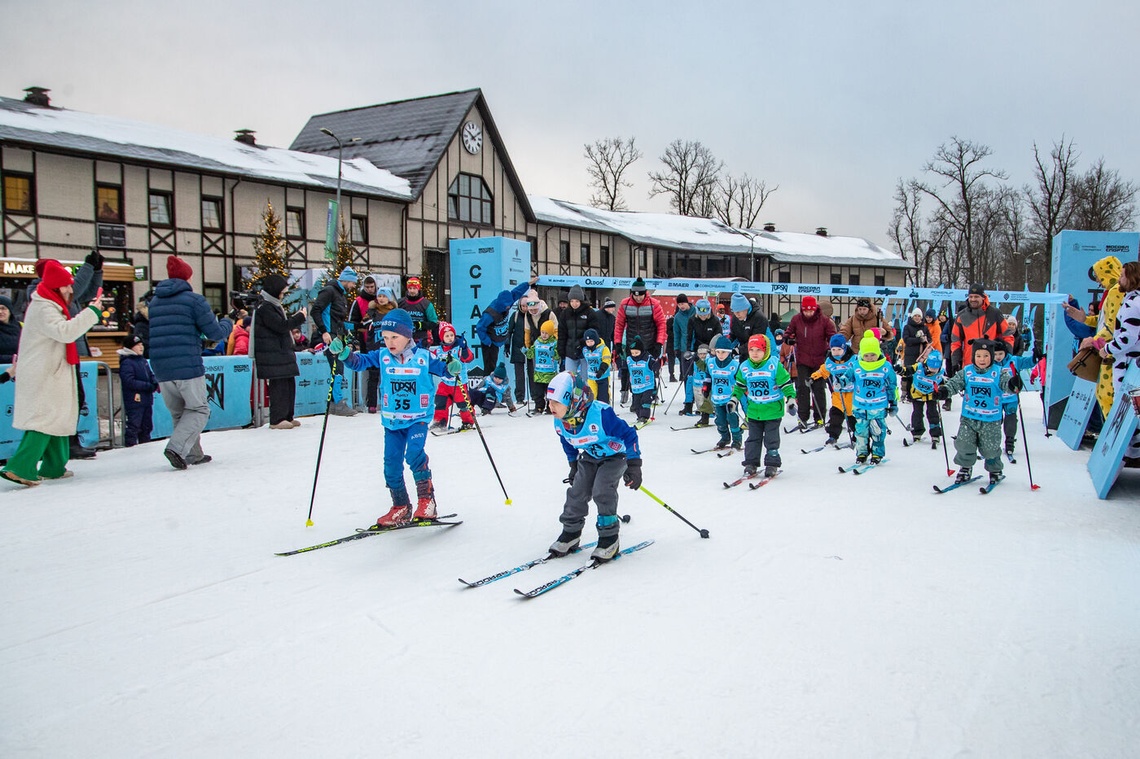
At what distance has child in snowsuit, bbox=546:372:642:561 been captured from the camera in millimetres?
4871

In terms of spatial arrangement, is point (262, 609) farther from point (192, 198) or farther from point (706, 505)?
point (192, 198)

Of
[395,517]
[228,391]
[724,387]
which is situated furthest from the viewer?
[228,391]

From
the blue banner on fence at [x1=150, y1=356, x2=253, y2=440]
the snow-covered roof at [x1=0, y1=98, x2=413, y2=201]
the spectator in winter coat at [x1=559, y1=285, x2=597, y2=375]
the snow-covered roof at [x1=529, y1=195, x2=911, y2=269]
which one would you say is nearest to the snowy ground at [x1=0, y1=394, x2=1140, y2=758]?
the blue banner on fence at [x1=150, y1=356, x2=253, y2=440]

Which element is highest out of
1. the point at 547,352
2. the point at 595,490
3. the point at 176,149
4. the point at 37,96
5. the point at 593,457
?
the point at 37,96

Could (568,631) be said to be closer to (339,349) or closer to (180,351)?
(339,349)

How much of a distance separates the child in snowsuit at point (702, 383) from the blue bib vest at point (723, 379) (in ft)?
4.23

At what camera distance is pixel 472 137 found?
100ft

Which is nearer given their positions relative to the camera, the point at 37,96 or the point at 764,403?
the point at 764,403

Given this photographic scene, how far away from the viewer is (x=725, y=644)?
11.5 feet

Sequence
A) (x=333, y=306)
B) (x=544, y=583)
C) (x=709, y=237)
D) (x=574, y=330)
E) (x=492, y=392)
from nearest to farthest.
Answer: (x=544, y=583) → (x=333, y=306) → (x=574, y=330) → (x=492, y=392) → (x=709, y=237)

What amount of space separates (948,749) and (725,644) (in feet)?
3.42

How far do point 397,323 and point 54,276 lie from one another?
345 centimetres

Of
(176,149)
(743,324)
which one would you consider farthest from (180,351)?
(176,149)

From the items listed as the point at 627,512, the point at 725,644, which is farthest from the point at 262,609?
the point at 627,512
